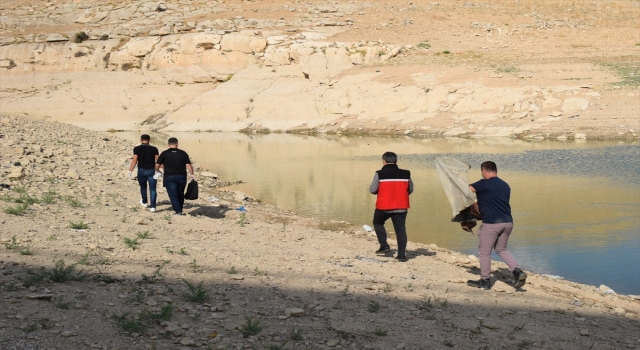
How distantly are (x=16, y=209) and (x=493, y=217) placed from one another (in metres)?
7.32

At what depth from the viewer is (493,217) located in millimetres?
9250

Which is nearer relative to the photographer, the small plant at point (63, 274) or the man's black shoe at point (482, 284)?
the small plant at point (63, 274)

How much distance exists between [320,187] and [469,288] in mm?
12981

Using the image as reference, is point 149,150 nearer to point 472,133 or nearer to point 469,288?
point 469,288

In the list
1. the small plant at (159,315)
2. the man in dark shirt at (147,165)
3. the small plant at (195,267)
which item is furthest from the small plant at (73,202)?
the small plant at (159,315)

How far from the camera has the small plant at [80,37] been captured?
201 feet

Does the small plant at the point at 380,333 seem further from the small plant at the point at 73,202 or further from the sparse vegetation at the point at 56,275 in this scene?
the small plant at the point at 73,202

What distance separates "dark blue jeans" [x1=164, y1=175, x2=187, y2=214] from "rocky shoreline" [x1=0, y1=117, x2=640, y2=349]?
0.29m

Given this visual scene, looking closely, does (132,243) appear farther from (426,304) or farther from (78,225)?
(426,304)

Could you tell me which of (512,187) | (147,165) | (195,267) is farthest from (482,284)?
(512,187)

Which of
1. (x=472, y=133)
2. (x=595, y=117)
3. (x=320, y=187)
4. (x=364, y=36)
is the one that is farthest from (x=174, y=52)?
(x=320, y=187)

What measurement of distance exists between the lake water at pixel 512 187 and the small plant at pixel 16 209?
7.06 metres

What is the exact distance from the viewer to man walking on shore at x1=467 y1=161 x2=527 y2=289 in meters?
9.23

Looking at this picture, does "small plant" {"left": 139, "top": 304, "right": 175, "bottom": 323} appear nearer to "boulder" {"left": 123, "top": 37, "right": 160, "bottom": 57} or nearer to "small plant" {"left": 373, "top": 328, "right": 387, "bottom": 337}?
"small plant" {"left": 373, "top": 328, "right": 387, "bottom": 337}
